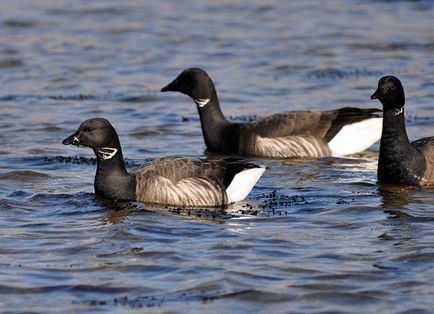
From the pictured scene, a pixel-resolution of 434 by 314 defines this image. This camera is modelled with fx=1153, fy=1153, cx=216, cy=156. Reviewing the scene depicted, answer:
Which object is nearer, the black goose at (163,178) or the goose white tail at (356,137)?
the black goose at (163,178)

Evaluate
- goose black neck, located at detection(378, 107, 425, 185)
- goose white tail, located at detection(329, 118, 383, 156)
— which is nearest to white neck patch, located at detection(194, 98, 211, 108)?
goose white tail, located at detection(329, 118, 383, 156)

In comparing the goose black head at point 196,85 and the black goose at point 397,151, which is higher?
the goose black head at point 196,85

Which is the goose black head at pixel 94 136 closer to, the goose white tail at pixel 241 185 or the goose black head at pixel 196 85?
the goose white tail at pixel 241 185

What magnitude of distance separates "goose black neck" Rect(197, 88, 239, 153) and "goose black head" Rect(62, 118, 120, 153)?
142 inches

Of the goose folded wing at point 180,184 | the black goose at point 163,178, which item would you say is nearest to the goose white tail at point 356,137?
the black goose at point 163,178

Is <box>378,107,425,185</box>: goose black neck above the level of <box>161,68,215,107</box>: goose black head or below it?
below

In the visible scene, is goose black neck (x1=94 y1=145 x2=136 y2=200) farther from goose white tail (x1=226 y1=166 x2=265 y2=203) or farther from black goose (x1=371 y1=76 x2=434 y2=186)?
black goose (x1=371 y1=76 x2=434 y2=186)

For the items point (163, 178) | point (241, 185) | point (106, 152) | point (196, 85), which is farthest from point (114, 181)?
point (196, 85)

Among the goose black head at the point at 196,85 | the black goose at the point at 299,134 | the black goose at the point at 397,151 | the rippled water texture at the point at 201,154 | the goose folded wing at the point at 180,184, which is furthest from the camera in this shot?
the goose black head at the point at 196,85

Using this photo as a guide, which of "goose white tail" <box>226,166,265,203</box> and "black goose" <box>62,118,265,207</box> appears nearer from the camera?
"black goose" <box>62,118,265,207</box>

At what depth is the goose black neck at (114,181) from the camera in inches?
466

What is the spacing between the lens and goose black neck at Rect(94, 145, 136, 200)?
38.9 ft


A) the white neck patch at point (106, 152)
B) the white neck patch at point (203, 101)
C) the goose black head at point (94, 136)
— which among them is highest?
the white neck patch at point (203, 101)

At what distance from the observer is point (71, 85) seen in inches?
773
